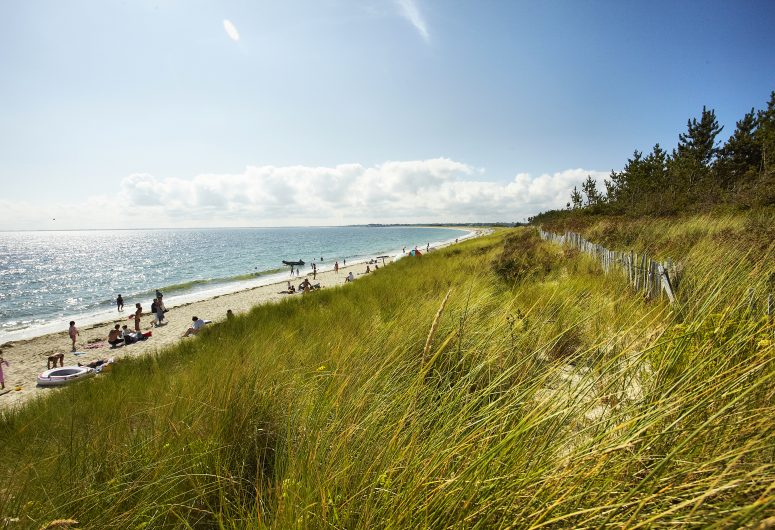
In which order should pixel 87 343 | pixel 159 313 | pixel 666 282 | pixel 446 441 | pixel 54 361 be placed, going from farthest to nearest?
pixel 159 313
pixel 87 343
pixel 54 361
pixel 666 282
pixel 446 441

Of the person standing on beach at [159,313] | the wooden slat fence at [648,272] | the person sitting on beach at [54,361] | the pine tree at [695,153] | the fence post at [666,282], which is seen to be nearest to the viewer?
the fence post at [666,282]

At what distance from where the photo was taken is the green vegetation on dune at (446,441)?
1173mm

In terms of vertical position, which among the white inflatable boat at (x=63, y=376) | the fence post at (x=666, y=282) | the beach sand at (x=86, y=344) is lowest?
the beach sand at (x=86, y=344)

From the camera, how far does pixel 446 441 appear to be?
1.63 metres

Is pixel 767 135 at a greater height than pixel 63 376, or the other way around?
pixel 767 135

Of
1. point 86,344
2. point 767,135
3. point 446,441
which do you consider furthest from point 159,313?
point 767,135

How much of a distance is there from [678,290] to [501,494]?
182 inches

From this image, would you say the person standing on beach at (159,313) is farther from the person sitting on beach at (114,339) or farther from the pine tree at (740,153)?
the pine tree at (740,153)

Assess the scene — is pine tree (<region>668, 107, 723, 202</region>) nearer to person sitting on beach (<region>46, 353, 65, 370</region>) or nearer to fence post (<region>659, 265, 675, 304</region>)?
fence post (<region>659, 265, 675, 304</region>)

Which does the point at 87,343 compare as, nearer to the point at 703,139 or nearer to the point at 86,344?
the point at 86,344

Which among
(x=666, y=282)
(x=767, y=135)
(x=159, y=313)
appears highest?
(x=767, y=135)

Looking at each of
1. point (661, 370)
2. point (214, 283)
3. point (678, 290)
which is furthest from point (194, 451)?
point (214, 283)

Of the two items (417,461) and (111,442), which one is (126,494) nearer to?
(111,442)

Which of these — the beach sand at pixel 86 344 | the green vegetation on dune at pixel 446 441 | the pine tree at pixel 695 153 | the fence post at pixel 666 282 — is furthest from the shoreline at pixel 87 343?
the pine tree at pixel 695 153
